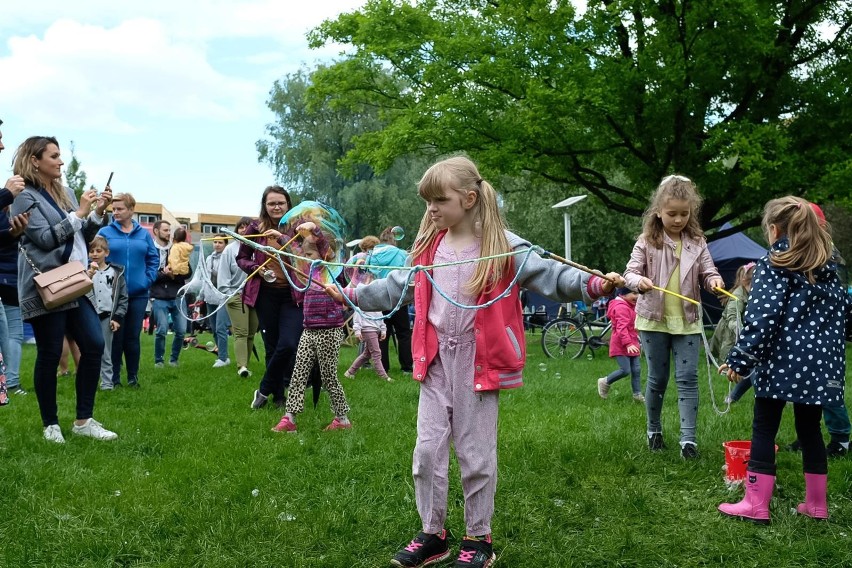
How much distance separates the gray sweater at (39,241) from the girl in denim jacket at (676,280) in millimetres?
3980

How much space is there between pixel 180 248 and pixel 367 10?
7.45 metres

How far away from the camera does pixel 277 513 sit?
13.3 ft

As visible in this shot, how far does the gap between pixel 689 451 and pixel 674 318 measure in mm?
894

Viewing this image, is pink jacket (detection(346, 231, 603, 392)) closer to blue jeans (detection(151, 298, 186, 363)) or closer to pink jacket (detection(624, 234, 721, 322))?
pink jacket (detection(624, 234, 721, 322))

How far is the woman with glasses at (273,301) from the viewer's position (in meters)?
6.50

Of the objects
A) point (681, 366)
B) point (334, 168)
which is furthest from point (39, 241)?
point (334, 168)

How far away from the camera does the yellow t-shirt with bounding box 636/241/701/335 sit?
5098 mm

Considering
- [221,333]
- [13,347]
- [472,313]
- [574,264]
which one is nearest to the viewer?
[574,264]

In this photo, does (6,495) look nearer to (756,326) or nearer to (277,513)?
(277,513)

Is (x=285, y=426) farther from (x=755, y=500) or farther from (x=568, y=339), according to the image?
(x=568, y=339)

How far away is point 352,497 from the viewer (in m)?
4.31

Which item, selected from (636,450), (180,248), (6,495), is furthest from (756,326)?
(180,248)

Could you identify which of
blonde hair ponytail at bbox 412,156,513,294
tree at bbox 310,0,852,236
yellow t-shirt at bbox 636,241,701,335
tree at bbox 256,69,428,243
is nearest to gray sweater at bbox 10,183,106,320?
blonde hair ponytail at bbox 412,156,513,294

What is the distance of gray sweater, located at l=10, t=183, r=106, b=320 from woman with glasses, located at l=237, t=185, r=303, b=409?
1.45 metres
